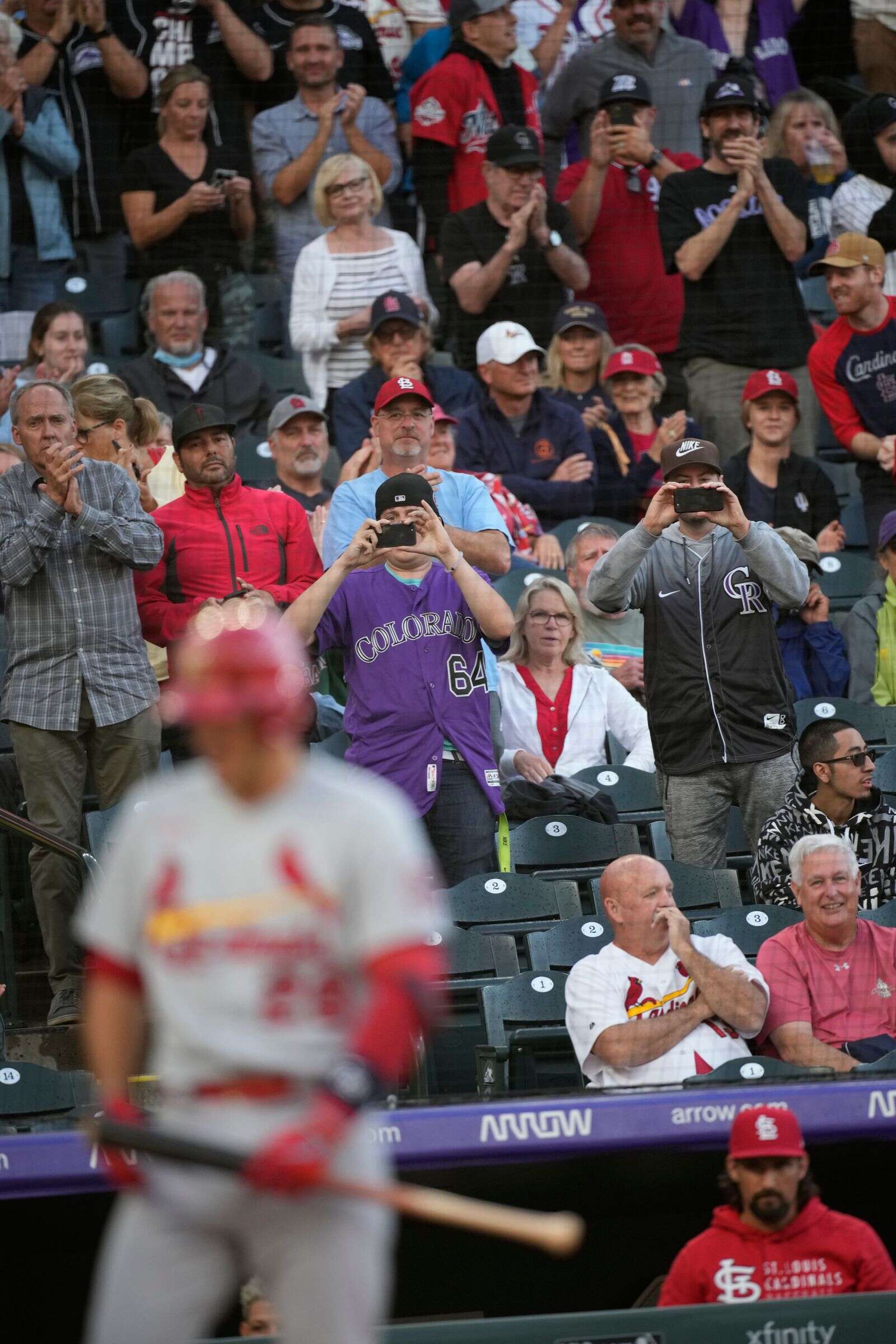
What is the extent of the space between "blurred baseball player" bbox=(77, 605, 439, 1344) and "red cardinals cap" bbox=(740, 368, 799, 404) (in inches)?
222

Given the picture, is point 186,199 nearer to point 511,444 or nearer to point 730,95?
point 511,444

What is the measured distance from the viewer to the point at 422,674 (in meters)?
5.98

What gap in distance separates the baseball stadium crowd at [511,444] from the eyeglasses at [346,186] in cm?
1

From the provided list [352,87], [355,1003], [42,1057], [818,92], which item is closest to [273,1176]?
[355,1003]

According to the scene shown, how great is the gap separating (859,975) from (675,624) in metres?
1.46

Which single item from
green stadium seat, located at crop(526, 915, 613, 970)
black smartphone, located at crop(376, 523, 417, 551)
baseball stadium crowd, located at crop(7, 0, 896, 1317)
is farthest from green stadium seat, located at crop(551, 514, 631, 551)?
green stadium seat, located at crop(526, 915, 613, 970)

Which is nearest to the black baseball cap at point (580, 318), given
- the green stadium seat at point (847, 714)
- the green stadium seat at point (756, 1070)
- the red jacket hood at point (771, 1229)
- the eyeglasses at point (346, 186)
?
the eyeglasses at point (346, 186)

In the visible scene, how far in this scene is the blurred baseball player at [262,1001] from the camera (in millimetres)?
2605

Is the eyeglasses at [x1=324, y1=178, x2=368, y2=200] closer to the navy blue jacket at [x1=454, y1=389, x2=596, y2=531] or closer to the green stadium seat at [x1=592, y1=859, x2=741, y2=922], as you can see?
the navy blue jacket at [x1=454, y1=389, x2=596, y2=531]

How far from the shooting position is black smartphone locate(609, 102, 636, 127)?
923 cm

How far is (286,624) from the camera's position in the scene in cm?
580

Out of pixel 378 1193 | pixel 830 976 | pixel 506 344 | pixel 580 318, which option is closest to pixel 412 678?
pixel 830 976

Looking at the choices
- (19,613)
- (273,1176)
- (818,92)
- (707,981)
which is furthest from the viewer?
(818,92)

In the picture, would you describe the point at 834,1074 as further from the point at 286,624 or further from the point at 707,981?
the point at 286,624
